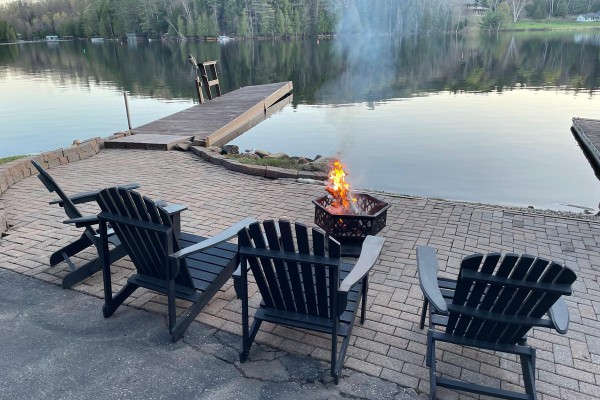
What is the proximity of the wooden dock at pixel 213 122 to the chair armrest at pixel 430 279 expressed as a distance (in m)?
7.48

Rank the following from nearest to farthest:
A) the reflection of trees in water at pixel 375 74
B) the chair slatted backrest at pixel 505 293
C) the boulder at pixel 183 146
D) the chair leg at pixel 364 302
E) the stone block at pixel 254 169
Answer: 1. the chair slatted backrest at pixel 505 293
2. the chair leg at pixel 364 302
3. the stone block at pixel 254 169
4. the boulder at pixel 183 146
5. the reflection of trees in water at pixel 375 74

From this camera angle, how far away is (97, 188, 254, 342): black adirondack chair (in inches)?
118

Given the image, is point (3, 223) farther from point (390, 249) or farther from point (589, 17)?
point (589, 17)

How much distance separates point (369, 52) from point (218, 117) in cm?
4381

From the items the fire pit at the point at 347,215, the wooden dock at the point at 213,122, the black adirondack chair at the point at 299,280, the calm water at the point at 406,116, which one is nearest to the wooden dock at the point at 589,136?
the calm water at the point at 406,116

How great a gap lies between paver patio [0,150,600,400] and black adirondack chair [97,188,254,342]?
0.29 metres

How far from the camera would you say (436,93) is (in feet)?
71.9

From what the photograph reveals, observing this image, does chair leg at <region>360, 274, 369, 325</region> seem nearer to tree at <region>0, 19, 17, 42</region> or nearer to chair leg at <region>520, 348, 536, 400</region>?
chair leg at <region>520, 348, 536, 400</region>

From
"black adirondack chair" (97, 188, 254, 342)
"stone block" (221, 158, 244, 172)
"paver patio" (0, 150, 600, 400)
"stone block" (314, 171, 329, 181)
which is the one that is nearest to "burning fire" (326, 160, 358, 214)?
"paver patio" (0, 150, 600, 400)

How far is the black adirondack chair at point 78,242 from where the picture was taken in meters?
3.75

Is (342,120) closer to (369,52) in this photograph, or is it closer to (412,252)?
(412,252)

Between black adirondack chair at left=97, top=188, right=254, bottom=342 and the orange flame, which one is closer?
black adirondack chair at left=97, top=188, right=254, bottom=342

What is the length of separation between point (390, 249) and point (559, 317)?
226 cm

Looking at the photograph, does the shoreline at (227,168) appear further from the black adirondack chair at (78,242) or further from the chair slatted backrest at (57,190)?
the chair slatted backrest at (57,190)
